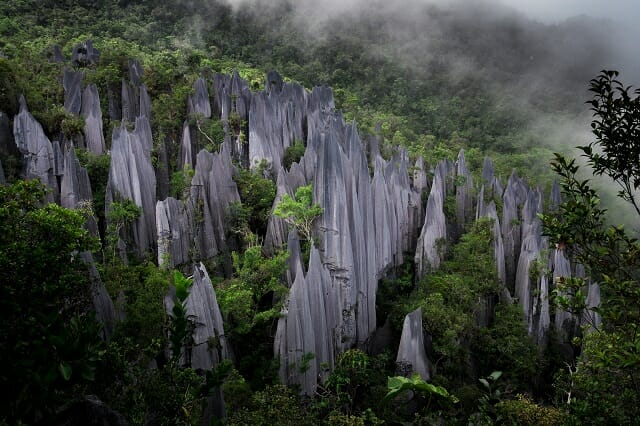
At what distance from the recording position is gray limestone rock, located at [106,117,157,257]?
1697 centimetres

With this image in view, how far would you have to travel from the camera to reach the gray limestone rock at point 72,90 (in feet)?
70.8

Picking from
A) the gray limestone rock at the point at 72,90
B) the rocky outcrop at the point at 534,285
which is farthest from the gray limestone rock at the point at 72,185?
the rocky outcrop at the point at 534,285

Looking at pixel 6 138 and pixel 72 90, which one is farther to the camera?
pixel 72 90

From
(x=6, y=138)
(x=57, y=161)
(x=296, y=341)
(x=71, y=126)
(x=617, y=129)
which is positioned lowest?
(x=296, y=341)

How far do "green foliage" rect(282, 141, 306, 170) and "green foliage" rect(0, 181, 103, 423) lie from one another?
16160 mm

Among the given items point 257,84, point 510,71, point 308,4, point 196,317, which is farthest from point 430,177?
point 308,4

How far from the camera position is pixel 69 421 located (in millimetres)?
4344

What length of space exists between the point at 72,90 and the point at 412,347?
20532 mm

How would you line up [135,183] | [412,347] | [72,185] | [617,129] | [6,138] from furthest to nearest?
[6,138], [135,183], [72,185], [412,347], [617,129]

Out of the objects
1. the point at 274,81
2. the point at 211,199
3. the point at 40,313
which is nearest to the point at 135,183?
the point at 211,199

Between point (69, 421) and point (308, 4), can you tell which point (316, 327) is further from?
point (308, 4)

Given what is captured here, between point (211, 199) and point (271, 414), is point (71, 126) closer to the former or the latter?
point (211, 199)

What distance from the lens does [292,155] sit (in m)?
24.6

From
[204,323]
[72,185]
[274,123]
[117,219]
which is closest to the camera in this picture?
[204,323]
